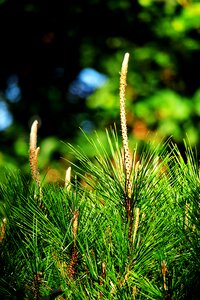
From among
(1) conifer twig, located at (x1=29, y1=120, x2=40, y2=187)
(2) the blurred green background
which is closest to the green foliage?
(1) conifer twig, located at (x1=29, y1=120, x2=40, y2=187)

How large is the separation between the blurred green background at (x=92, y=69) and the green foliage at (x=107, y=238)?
2.91m

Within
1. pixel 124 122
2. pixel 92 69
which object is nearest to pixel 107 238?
pixel 124 122

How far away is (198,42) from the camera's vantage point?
4.71 meters

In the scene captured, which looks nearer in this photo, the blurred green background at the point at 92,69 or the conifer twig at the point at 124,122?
the conifer twig at the point at 124,122

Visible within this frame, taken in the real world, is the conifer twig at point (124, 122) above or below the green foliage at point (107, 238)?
above

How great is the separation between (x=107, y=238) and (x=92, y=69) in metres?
4.37

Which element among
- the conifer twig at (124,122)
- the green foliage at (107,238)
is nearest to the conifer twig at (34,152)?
the green foliage at (107,238)

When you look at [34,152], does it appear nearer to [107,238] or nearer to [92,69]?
[107,238]

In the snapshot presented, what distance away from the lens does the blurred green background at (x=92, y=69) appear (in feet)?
15.1

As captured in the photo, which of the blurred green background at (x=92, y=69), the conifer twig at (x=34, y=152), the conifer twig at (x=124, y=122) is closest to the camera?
the conifer twig at (x=124, y=122)

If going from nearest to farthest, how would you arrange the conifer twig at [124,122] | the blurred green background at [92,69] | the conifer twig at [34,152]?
the conifer twig at [124,122], the conifer twig at [34,152], the blurred green background at [92,69]

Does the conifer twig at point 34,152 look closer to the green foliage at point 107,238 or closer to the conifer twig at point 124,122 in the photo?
the green foliage at point 107,238

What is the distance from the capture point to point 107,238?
1.21 m

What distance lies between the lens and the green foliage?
116 centimetres
